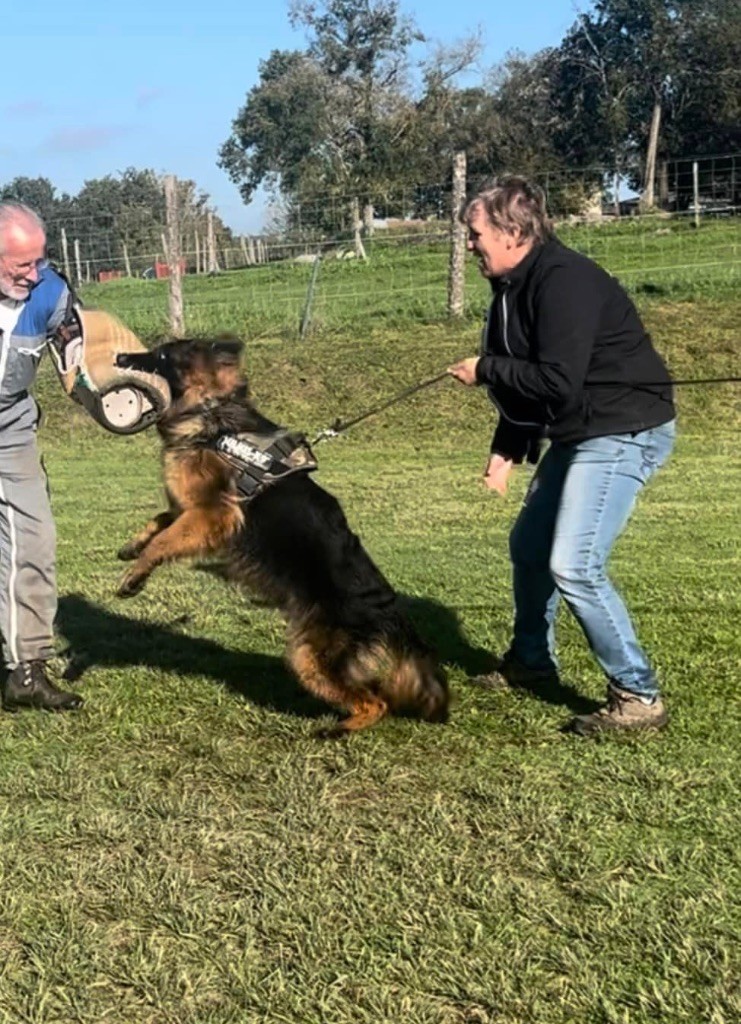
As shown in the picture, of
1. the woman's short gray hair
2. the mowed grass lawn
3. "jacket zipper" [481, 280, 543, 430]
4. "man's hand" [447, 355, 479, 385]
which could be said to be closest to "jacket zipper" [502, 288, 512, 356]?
"jacket zipper" [481, 280, 543, 430]

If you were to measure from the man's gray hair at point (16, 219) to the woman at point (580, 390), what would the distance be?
177 centimetres

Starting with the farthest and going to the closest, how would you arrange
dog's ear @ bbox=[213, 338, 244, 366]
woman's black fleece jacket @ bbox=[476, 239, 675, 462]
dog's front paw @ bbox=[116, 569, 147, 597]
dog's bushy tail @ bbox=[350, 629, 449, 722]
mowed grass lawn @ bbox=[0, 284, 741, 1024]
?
dog's ear @ bbox=[213, 338, 244, 366] → dog's front paw @ bbox=[116, 569, 147, 597] → dog's bushy tail @ bbox=[350, 629, 449, 722] → woman's black fleece jacket @ bbox=[476, 239, 675, 462] → mowed grass lawn @ bbox=[0, 284, 741, 1024]

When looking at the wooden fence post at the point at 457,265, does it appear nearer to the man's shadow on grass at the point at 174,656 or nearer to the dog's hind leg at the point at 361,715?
the man's shadow on grass at the point at 174,656

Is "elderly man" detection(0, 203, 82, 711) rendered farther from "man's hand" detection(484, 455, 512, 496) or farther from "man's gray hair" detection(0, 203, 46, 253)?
"man's hand" detection(484, 455, 512, 496)

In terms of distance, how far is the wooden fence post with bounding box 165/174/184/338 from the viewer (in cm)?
1703

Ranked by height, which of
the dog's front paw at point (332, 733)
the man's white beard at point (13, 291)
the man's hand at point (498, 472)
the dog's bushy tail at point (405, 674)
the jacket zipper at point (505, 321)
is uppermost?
the man's white beard at point (13, 291)

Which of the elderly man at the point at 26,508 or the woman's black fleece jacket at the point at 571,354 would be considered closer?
the woman's black fleece jacket at the point at 571,354

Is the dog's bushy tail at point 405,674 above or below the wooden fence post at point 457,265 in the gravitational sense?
below

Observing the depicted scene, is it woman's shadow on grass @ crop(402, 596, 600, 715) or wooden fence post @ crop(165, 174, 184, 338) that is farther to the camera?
wooden fence post @ crop(165, 174, 184, 338)

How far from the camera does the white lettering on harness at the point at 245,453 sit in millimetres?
4750

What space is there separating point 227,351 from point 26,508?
1.15 m

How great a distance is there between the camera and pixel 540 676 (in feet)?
17.1

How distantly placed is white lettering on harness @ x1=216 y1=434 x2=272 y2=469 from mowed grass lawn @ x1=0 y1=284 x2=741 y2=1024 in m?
1.12

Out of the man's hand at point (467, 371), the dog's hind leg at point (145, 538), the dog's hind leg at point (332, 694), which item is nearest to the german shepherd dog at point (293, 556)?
the dog's hind leg at point (332, 694)
